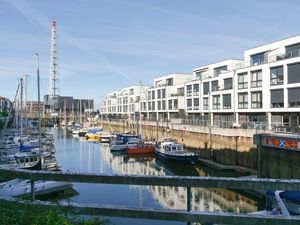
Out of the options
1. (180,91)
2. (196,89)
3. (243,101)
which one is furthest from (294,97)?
(180,91)

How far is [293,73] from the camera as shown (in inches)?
1529

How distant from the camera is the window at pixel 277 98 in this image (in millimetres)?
40562

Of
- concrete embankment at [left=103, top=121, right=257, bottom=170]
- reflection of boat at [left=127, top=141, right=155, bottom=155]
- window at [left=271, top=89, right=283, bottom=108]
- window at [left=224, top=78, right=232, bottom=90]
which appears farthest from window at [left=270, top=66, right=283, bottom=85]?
reflection of boat at [left=127, top=141, right=155, bottom=155]

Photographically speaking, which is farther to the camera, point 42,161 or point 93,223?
point 42,161

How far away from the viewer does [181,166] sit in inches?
1578

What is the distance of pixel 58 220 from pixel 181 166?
120ft

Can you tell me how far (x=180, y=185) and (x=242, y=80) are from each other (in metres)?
46.7

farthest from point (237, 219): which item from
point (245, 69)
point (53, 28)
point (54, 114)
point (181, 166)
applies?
point (53, 28)

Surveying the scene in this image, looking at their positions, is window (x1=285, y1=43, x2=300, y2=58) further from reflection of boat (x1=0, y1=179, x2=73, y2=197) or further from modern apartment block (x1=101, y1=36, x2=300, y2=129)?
reflection of boat (x1=0, y1=179, x2=73, y2=197)

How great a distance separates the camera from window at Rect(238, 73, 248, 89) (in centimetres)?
4799

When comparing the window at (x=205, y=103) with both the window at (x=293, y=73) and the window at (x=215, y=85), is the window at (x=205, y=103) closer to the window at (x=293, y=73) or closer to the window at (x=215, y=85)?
the window at (x=215, y=85)

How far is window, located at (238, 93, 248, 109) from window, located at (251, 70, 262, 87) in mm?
2326

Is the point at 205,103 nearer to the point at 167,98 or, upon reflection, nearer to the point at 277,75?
the point at 167,98

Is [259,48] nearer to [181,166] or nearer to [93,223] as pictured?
[181,166]
